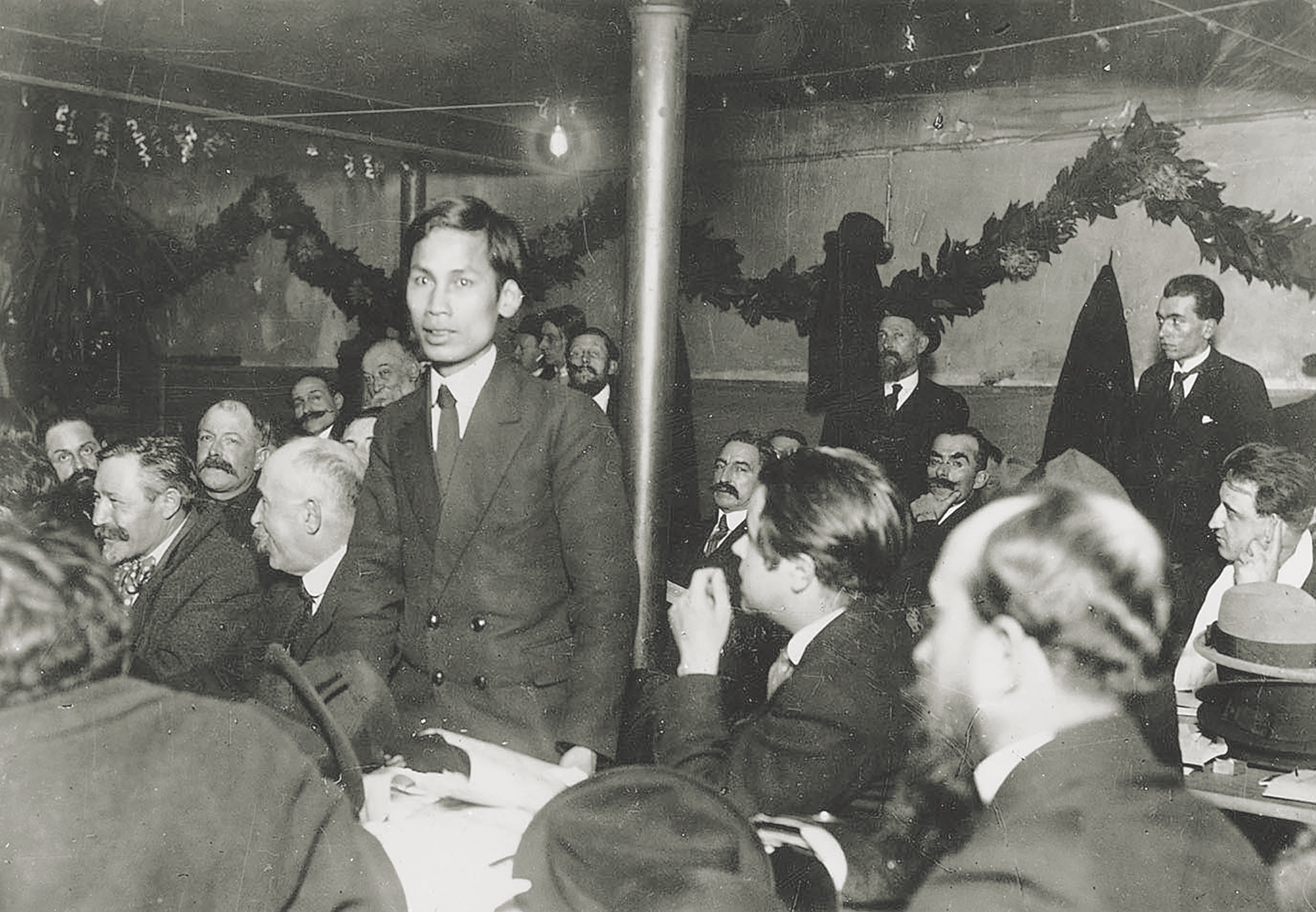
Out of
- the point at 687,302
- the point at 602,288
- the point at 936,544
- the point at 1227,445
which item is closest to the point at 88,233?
the point at 602,288

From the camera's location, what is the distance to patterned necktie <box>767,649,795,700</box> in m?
1.70

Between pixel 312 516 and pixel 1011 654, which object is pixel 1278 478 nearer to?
pixel 1011 654

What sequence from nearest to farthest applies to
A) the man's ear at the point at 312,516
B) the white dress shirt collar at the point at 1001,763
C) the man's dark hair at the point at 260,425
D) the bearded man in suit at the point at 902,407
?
the white dress shirt collar at the point at 1001,763 → the bearded man in suit at the point at 902,407 → the man's ear at the point at 312,516 → the man's dark hair at the point at 260,425

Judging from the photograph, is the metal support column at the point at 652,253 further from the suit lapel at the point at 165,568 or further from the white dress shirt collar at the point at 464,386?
the suit lapel at the point at 165,568

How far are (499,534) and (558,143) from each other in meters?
0.79

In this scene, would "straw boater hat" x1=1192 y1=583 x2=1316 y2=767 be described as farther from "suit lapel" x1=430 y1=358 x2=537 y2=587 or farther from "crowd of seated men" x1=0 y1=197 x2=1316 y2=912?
"suit lapel" x1=430 y1=358 x2=537 y2=587

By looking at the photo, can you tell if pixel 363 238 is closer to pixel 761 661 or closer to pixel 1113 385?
pixel 761 661

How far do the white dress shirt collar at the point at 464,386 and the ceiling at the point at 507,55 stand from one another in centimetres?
41

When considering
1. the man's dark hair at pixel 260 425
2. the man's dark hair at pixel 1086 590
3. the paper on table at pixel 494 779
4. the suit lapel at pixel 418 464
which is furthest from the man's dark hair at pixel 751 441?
the man's dark hair at pixel 260 425

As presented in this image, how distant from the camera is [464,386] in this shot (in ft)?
6.30

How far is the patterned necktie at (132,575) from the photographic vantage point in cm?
201

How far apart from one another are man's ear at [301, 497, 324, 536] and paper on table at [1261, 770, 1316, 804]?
5.77ft

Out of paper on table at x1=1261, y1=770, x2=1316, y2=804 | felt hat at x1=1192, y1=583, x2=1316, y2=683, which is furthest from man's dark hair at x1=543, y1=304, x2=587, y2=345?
paper on table at x1=1261, y1=770, x2=1316, y2=804

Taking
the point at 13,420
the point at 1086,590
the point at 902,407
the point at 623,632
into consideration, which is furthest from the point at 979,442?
the point at 13,420
